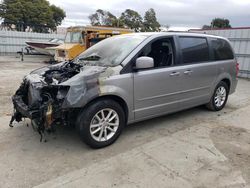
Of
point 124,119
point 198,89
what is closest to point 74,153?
point 124,119

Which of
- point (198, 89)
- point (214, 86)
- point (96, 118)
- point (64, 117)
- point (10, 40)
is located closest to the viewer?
point (64, 117)

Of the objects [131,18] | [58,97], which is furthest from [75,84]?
[131,18]

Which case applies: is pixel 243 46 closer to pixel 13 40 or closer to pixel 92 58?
pixel 92 58

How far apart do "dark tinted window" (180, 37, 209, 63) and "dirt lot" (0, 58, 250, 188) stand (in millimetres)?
1244

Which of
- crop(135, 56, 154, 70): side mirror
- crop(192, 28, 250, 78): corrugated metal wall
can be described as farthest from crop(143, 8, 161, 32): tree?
crop(135, 56, 154, 70): side mirror

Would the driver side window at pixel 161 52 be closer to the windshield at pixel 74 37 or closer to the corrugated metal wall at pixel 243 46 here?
the corrugated metal wall at pixel 243 46

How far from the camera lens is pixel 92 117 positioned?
138 inches

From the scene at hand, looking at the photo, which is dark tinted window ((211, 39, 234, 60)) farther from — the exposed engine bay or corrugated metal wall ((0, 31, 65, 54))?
corrugated metal wall ((0, 31, 65, 54))

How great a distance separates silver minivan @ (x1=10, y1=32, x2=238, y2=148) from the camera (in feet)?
11.2

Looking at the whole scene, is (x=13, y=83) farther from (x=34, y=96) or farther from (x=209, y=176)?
(x=209, y=176)

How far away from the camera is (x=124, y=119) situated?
154 inches

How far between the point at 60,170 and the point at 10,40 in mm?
21248

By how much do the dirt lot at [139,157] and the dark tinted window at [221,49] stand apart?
4.84 ft

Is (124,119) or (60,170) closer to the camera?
(60,170)
